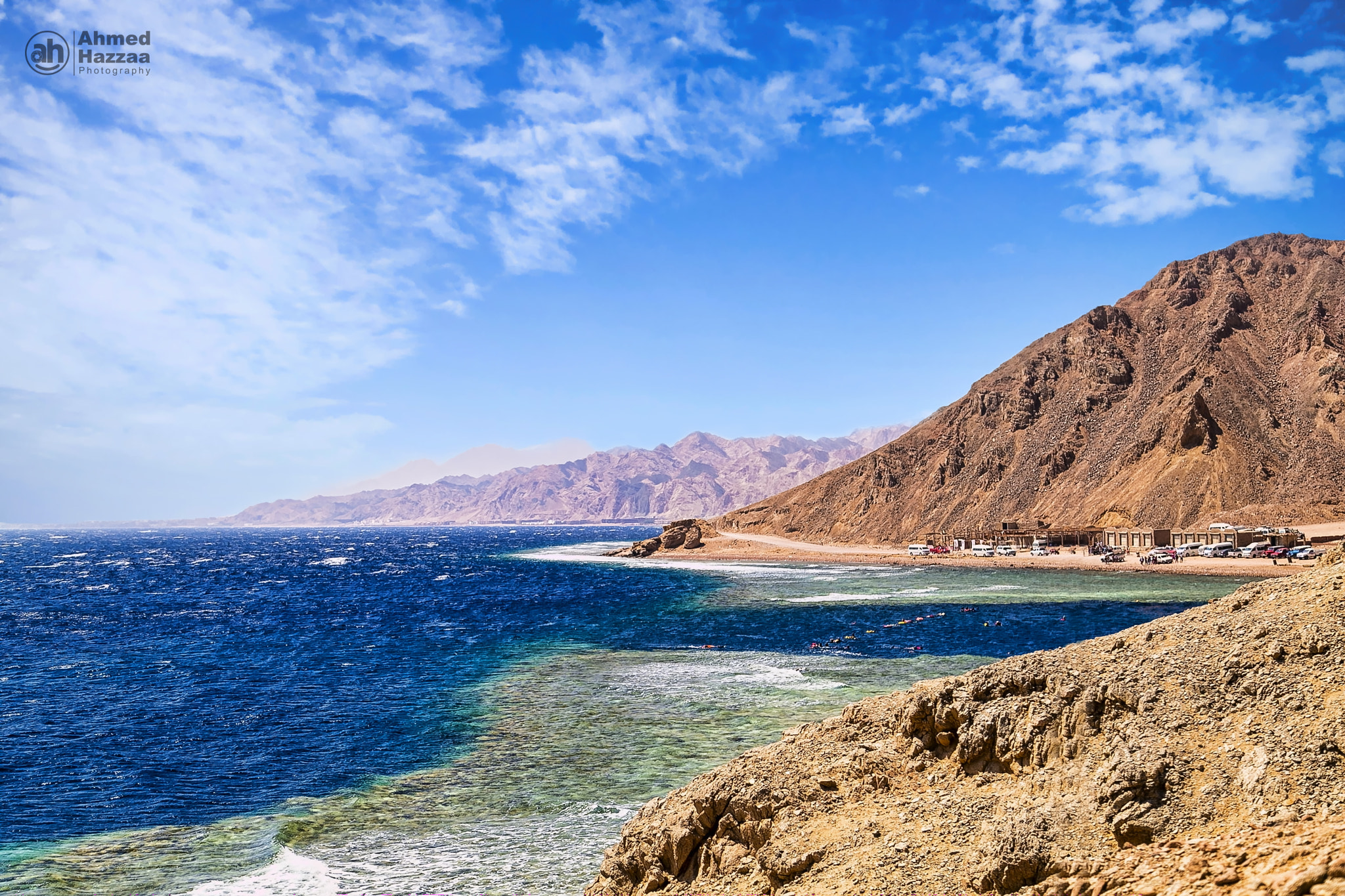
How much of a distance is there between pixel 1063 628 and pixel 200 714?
41.6 metres

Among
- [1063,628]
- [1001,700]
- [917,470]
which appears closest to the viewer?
[1001,700]

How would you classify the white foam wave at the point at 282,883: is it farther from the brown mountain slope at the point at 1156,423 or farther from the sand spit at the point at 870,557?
the brown mountain slope at the point at 1156,423

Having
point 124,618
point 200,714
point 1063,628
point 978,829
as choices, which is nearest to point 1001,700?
point 978,829

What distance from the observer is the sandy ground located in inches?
2746

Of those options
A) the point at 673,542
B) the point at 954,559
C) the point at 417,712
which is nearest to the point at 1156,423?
the point at 954,559

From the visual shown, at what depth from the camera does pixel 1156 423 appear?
11088 centimetres

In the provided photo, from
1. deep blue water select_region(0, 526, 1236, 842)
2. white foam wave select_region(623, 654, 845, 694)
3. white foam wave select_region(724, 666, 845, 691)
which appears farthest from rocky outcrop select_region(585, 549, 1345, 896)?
white foam wave select_region(623, 654, 845, 694)

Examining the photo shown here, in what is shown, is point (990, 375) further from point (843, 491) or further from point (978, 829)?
point (978, 829)

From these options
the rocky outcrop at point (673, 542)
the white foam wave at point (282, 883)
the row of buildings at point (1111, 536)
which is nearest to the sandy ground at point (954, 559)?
the rocky outcrop at point (673, 542)

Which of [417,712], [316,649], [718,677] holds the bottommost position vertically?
[316,649]

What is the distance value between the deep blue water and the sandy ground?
565cm

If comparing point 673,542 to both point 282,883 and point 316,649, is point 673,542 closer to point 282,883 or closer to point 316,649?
point 316,649

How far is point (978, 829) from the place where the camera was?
341 inches

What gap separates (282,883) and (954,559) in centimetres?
10305
